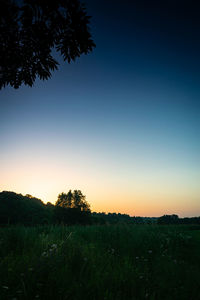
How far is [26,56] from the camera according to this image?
3490 millimetres

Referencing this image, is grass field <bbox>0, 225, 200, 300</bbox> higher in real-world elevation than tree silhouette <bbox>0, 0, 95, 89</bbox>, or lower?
lower

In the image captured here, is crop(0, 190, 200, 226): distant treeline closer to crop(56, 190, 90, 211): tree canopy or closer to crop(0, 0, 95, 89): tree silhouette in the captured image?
crop(56, 190, 90, 211): tree canopy

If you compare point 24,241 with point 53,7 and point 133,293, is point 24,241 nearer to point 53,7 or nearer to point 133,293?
point 133,293

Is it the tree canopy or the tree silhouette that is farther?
the tree canopy

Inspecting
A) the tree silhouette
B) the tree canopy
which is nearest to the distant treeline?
the tree canopy

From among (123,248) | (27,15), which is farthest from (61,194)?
(27,15)

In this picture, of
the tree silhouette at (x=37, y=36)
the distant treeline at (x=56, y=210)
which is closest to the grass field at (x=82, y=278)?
the tree silhouette at (x=37, y=36)

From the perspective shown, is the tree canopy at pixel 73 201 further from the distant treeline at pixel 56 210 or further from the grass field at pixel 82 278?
the grass field at pixel 82 278

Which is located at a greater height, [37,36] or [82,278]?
[37,36]

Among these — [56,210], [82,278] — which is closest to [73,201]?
[56,210]

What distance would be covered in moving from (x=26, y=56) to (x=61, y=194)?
54820 millimetres

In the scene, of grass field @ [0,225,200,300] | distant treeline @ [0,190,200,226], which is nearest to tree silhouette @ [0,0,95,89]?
grass field @ [0,225,200,300]

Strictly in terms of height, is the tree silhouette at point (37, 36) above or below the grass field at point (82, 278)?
above

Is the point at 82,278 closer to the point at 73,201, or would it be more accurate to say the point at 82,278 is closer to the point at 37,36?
the point at 37,36
